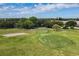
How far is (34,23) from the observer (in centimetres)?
108

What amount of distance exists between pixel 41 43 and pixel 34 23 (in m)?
0.15

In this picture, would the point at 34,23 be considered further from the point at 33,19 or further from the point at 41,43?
the point at 41,43

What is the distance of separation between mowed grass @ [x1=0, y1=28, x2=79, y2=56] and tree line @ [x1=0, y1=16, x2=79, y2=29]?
29mm

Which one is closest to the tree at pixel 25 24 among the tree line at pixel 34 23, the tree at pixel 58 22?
the tree line at pixel 34 23

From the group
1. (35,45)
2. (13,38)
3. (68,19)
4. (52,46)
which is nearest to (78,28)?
(68,19)

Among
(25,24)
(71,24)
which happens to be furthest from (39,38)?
(71,24)

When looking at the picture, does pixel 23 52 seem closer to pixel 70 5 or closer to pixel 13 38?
pixel 13 38

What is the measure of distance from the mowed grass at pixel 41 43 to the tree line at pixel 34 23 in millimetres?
29

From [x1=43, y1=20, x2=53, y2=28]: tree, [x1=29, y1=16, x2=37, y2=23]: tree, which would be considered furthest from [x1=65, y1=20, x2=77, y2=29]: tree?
[x1=29, y1=16, x2=37, y2=23]: tree

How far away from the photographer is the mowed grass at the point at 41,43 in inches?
41.2

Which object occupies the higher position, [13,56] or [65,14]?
[65,14]

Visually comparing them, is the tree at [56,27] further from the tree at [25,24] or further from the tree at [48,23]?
the tree at [25,24]

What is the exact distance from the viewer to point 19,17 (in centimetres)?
108

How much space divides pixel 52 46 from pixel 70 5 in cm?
32
